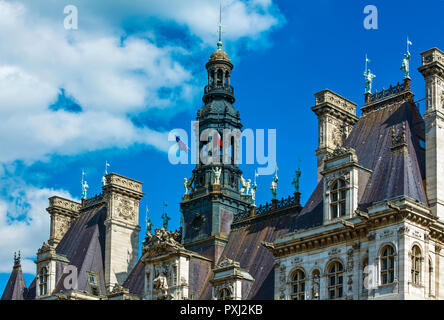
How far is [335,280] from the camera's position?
46.6m

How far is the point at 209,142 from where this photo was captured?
65625mm

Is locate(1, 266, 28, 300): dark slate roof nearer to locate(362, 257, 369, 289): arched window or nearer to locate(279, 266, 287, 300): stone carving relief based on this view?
locate(279, 266, 287, 300): stone carving relief

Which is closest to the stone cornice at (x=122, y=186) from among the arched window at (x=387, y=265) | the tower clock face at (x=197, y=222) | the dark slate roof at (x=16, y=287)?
the tower clock face at (x=197, y=222)

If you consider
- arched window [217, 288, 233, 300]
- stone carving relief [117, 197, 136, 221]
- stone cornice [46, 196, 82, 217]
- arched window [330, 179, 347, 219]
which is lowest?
arched window [217, 288, 233, 300]

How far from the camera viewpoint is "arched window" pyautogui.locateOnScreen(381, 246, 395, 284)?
43.3 metres

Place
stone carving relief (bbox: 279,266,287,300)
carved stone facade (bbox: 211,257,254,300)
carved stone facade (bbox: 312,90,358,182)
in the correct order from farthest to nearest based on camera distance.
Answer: carved stone facade (bbox: 312,90,358,182) → carved stone facade (bbox: 211,257,254,300) → stone carving relief (bbox: 279,266,287,300)

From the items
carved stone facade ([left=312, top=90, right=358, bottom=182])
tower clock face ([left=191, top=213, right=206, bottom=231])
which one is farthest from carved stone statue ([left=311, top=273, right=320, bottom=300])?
tower clock face ([left=191, top=213, right=206, bottom=231])

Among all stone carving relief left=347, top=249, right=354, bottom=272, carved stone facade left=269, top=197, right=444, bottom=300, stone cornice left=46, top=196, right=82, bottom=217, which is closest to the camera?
carved stone facade left=269, top=197, right=444, bottom=300

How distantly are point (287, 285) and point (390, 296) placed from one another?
7662 mm

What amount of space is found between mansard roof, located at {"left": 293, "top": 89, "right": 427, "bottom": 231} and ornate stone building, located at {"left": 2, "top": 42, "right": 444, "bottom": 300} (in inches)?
3.2

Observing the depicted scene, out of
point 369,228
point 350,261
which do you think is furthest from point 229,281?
point 369,228

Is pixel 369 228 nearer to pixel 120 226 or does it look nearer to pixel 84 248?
pixel 120 226

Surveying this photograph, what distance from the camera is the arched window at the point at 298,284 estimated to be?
48188 mm

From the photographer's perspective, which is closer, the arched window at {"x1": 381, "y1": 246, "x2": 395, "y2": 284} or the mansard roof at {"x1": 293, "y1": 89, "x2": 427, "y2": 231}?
the arched window at {"x1": 381, "y1": 246, "x2": 395, "y2": 284}
